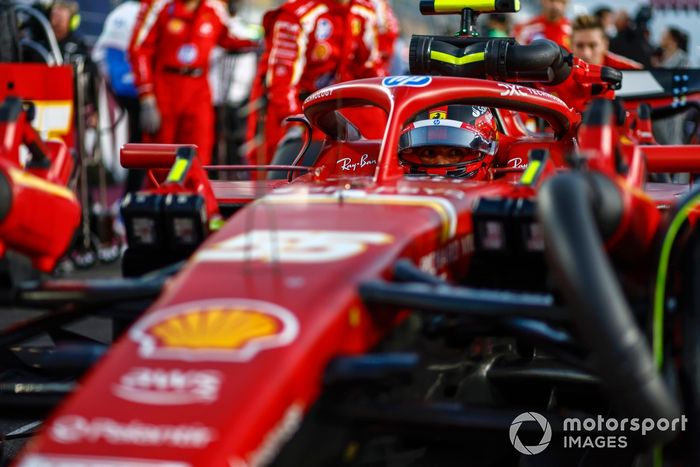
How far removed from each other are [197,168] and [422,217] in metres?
1.09

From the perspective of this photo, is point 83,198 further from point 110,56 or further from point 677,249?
point 677,249

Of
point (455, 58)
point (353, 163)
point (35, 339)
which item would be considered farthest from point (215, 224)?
point (35, 339)

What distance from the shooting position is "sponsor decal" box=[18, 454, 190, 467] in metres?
2.95

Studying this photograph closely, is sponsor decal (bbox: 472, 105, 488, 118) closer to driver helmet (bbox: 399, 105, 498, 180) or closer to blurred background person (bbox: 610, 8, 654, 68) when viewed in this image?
driver helmet (bbox: 399, 105, 498, 180)

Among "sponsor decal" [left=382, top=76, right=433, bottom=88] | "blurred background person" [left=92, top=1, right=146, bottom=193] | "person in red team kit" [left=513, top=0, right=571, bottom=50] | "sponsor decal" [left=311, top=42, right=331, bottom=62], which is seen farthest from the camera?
"person in red team kit" [left=513, top=0, right=571, bottom=50]

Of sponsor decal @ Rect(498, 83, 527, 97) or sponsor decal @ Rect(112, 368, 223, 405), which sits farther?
sponsor decal @ Rect(498, 83, 527, 97)

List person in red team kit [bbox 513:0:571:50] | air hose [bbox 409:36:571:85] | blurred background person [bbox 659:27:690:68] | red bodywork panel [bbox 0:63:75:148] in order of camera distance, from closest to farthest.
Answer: air hose [bbox 409:36:571:85] < red bodywork panel [bbox 0:63:75:148] < person in red team kit [bbox 513:0:571:50] < blurred background person [bbox 659:27:690:68]

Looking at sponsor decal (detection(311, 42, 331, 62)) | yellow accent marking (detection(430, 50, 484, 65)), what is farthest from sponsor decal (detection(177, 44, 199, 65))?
yellow accent marking (detection(430, 50, 484, 65))

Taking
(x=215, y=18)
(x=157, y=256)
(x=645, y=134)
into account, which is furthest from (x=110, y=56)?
(x=157, y=256)

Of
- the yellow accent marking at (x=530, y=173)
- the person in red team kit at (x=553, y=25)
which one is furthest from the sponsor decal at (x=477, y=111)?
→ the person in red team kit at (x=553, y=25)

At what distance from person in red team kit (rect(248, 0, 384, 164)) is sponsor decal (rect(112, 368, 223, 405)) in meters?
6.36

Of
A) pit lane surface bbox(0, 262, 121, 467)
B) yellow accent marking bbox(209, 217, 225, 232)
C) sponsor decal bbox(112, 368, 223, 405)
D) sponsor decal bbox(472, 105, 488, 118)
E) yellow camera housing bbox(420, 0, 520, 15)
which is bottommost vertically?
pit lane surface bbox(0, 262, 121, 467)

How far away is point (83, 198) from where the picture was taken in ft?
32.1

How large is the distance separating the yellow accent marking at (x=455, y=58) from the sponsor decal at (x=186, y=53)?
5.06m
